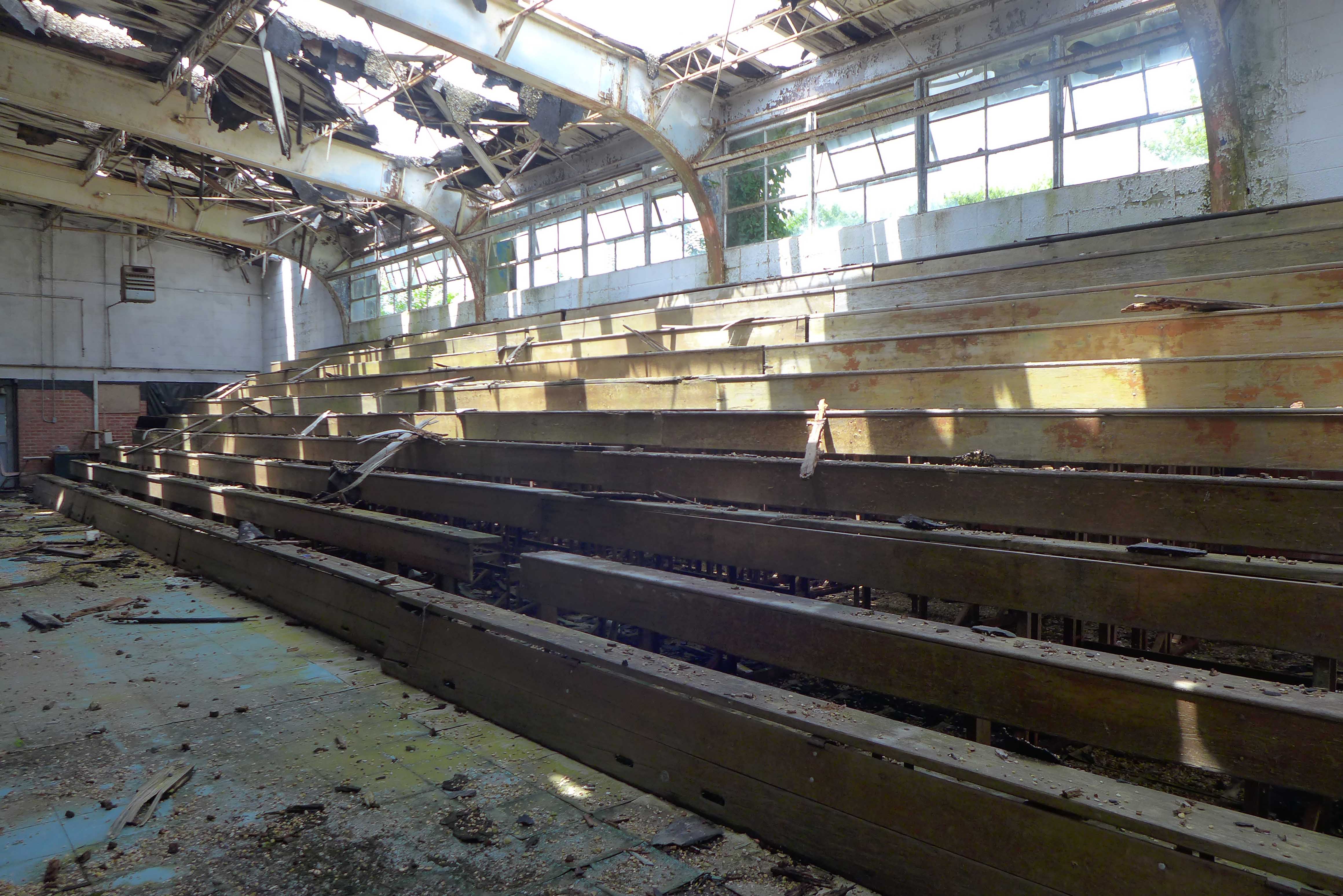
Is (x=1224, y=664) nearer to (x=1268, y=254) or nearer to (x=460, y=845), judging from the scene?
(x=460, y=845)

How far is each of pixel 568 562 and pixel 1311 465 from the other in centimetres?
286

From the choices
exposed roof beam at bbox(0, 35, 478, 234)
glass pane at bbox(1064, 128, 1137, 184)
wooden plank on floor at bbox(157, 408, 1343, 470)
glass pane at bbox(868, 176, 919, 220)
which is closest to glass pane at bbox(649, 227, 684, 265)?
glass pane at bbox(868, 176, 919, 220)

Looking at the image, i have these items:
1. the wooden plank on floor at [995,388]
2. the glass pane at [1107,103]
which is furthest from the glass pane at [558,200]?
the wooden plank on floor at [995,388]

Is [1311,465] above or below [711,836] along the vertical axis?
above

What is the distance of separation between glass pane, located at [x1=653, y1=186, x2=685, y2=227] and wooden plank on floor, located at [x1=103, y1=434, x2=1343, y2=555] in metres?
9.18

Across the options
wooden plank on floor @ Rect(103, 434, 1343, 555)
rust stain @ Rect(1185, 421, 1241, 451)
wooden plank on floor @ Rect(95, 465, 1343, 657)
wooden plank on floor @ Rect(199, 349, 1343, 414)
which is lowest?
wooden plank on floor @ Rect(95, 465, 1343, 657)

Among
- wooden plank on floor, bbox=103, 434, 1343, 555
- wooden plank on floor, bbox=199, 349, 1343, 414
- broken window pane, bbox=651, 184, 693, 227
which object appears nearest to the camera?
wooden plank on floor, bbox=103, 434, 1343, 555

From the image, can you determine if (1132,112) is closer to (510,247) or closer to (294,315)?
(510,247)

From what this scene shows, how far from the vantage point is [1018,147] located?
962cm

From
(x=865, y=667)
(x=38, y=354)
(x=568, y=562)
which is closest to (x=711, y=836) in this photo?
(x=865, y=667)

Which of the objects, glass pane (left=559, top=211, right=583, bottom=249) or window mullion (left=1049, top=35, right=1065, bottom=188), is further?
glass pane (left=559, top=211, right=583, bottom=249)

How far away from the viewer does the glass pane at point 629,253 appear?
46.7 ft

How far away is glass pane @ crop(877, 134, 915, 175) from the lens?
10586 mm

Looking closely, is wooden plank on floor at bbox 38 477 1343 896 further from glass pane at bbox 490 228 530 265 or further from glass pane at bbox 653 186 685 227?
glass pane at bbox 490 228 530 265
